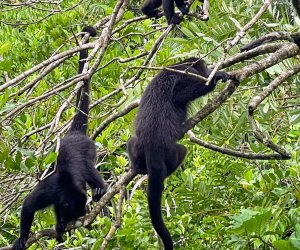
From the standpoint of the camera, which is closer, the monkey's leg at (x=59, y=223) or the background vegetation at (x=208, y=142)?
the background vegetation at (x=208, y=142)

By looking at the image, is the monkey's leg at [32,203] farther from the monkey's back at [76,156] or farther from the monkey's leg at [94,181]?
the monkey's leg at [94,181]

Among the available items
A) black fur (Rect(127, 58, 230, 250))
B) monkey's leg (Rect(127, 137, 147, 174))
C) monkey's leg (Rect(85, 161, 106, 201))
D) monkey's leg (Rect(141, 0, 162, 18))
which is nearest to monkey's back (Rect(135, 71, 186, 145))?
black fur (Rect(127, 58, 230, 250))

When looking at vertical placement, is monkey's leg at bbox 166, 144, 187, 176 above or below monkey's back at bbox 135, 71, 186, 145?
below

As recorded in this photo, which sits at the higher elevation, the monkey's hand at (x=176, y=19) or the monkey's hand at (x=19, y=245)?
the monkey's hand at (x=176, y=19)

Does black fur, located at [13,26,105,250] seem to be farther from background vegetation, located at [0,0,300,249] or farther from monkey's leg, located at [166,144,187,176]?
monkey's leg, located at [166,144,187,176]

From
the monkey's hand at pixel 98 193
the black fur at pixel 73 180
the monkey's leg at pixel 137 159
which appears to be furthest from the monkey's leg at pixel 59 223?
the monkey's leg at pixel 137 159

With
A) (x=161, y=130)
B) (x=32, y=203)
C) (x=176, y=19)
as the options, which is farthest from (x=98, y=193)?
(x=176, y=19)

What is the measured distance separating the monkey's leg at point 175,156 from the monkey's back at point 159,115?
9 centimetres

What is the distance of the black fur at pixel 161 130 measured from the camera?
4.66m

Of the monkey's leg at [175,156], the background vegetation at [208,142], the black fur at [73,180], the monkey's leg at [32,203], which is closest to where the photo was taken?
the background vegetation at [208,142]

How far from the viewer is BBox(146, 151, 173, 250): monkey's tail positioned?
450 cm

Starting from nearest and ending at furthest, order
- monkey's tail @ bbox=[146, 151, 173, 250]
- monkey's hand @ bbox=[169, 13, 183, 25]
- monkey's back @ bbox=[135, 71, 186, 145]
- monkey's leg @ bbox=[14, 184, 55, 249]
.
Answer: monkey's tail @ bbox=[146, 151, 173, 250]
monkey's back @ bbox=[135, 71, 186, 145]
monkey's leg @ bbox=[14, 184, 55, 249]
monkey's hand @ bbox=[169, 13, 183, 25]

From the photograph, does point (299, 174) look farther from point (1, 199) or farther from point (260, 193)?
point (1, 199)

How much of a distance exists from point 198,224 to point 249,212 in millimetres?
1594
